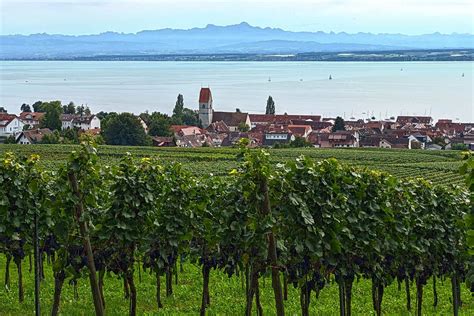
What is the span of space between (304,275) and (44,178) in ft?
12.5

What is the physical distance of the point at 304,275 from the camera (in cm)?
890

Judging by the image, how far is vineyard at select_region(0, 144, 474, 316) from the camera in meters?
7.65

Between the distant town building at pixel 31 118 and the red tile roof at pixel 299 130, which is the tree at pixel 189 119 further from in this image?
the distant town building at pixel 31 118

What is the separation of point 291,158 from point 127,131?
25174 mm

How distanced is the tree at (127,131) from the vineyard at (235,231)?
64.4 metres

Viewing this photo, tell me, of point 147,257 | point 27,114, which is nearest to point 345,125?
point 27,114

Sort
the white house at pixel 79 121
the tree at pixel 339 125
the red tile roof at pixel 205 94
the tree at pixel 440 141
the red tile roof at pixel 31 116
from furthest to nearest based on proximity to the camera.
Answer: the red tile roof at pixel 205 94, the red tile roof at pixel 31 116, the white house at pixel 79 121, the tree at pixel 339 125, the tree at pixel 440 141

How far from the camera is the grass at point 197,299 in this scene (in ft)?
34.6

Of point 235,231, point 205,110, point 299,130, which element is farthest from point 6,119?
point 235,231

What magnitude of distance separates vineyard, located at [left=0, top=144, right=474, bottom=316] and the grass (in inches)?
1.8

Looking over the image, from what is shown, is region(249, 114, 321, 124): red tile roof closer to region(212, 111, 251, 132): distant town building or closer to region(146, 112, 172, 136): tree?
region(212, 111, 251, 132): distant town building

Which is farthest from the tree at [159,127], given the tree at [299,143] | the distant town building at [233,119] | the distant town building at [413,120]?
the distant town building at [413,120]

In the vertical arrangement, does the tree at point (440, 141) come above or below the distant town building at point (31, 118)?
below

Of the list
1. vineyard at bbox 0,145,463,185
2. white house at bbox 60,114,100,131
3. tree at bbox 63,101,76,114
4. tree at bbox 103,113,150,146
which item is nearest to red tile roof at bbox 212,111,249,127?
white house at bbox 60,114,100,131
